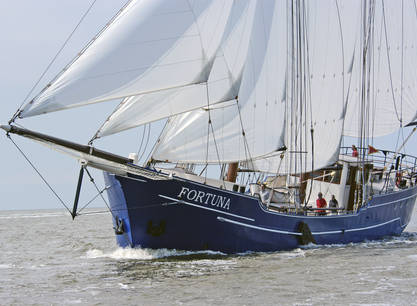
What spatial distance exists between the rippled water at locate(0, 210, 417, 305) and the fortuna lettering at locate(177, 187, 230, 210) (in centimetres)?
171

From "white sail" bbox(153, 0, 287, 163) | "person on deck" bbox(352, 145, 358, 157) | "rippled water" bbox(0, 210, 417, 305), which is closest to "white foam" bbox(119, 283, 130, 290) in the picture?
"rippled water" bbox(0, 210, 417, 305)

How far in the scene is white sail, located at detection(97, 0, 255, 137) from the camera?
22.0m

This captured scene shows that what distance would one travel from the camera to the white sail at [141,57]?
1867 cm

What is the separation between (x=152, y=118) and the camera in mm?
22125

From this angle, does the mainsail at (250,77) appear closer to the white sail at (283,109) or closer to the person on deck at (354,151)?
the white sail at (283,109)

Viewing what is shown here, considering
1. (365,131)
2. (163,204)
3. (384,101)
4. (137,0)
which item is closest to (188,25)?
(137,0)

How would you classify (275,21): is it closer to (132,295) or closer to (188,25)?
(188,25)

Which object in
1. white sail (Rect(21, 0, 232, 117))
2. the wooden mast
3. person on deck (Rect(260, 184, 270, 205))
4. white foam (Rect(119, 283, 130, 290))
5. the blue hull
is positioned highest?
white sail (Rect(21, 0, 232, 117))

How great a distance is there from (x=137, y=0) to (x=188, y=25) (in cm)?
166

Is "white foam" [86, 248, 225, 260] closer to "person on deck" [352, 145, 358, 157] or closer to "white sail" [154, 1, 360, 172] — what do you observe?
"white sail" [154, 1, 360, 172]

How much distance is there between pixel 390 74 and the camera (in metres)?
39.0

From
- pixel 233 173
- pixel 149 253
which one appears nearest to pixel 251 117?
pixel 233 173

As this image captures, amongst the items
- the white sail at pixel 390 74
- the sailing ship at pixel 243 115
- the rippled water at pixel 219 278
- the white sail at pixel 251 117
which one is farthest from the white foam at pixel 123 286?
the white sail at pixel 390 74

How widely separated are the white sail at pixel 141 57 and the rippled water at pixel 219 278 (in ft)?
15.7
